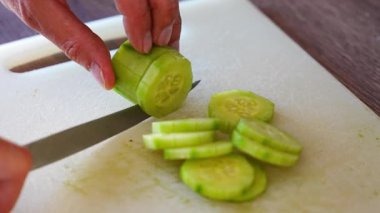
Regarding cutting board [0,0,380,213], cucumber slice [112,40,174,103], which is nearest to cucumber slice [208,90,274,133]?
cutting board [0,0,380,213]

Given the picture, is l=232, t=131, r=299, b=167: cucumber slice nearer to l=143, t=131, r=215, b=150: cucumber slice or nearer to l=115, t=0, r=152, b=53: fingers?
l=143, t=131, r=215, b=150: cucumber slice

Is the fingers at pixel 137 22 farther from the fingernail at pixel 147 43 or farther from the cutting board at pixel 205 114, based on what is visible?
the cutting board at pixel 205 114

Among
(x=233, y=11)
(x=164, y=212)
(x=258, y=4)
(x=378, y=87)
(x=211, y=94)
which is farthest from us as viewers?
(x=258, y=4)

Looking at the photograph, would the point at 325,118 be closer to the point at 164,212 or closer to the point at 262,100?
the point at 262,100

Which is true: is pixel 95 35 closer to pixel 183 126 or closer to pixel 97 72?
pixel 97 72

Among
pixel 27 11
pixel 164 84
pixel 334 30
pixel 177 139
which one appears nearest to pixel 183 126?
pixel 177 139

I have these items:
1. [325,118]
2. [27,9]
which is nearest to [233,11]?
[325,118]

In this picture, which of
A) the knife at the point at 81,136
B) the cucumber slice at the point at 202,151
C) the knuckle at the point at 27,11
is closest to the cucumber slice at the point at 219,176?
the cucumber slice at the point at 202,151
